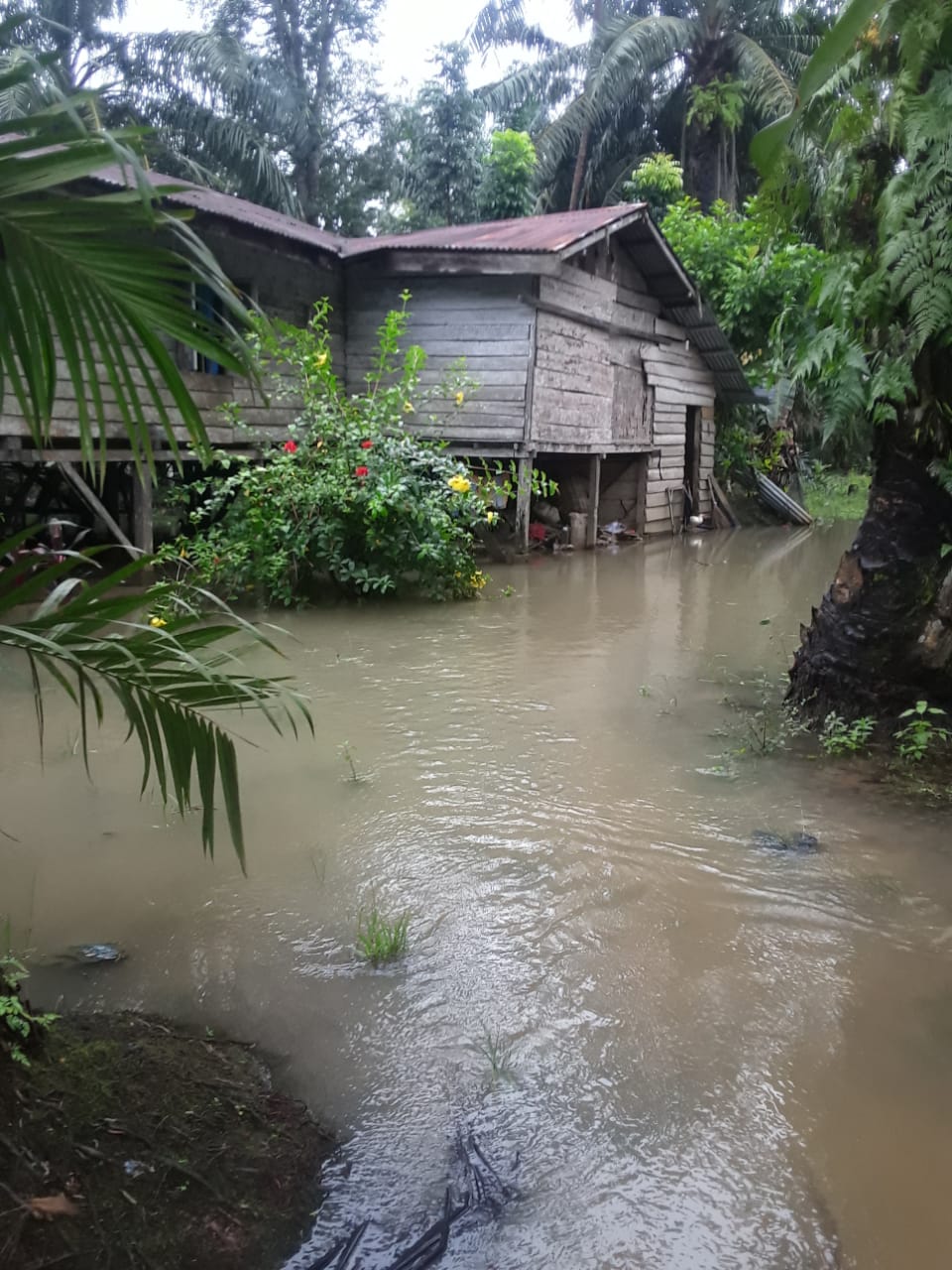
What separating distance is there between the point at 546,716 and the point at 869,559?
6.89 feet

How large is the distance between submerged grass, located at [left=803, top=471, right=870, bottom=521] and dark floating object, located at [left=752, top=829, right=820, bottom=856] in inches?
636

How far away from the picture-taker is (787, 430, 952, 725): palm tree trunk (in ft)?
16.9

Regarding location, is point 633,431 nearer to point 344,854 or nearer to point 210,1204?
point 344,854

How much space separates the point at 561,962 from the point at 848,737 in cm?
265

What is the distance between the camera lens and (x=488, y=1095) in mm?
2676

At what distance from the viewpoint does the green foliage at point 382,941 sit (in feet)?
10.9

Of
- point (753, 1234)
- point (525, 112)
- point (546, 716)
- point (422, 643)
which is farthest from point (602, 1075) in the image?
point (525, 112)

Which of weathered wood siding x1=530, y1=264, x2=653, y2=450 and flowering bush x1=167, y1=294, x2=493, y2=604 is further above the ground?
weathered wood siding x1=530, y1=264, x2=653, y2=450

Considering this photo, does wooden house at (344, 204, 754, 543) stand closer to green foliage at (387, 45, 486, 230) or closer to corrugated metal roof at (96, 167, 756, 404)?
corrugated metal roof at (96, 167, 756, 404)

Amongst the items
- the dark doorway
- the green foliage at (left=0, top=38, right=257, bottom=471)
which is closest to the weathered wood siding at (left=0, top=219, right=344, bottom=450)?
the dark doorway

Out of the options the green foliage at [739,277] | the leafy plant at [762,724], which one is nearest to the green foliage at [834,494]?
the green foliage at [739,277]

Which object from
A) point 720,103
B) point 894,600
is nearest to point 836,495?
point 720,103

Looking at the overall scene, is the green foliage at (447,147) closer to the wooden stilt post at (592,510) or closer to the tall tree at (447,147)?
the tall tree at (447,147)

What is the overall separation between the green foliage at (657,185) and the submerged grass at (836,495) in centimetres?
690
